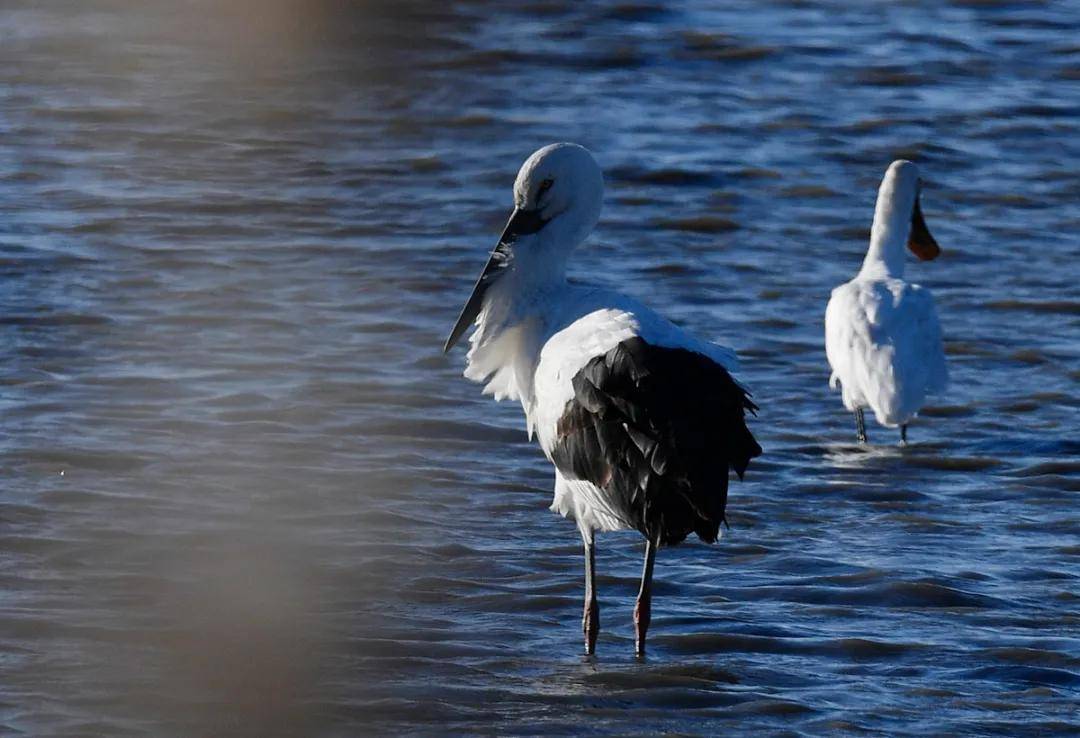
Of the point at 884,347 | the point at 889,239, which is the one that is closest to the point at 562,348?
the point at 884,347

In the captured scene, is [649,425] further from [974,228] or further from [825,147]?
[825,147]

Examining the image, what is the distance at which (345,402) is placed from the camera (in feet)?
30.8

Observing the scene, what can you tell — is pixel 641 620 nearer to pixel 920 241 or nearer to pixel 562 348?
pixel 562 348

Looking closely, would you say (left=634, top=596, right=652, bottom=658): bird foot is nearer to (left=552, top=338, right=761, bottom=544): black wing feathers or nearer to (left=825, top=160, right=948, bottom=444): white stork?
(left=552, top=338, right=761, bottom=544): black wing feathers

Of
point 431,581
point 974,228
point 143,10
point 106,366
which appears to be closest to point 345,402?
point 106,366

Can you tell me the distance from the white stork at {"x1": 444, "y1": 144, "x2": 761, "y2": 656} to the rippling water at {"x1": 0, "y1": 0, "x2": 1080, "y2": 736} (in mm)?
570

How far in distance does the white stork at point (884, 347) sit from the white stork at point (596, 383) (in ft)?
9.32

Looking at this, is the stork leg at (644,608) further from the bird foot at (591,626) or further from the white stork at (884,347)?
the white stork at (884,347)

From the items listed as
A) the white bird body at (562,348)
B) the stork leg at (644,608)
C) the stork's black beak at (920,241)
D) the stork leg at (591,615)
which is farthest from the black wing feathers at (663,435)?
the stork's black beak at (920,241)

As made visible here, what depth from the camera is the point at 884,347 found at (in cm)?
954

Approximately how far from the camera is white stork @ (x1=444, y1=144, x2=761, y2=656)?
5746mm

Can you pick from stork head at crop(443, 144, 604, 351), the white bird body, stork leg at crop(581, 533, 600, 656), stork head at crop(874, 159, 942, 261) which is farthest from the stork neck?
stork leg at crop(581, 533, 600, 656)

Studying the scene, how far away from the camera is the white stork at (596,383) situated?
18.9ft

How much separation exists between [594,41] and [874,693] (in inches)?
451
